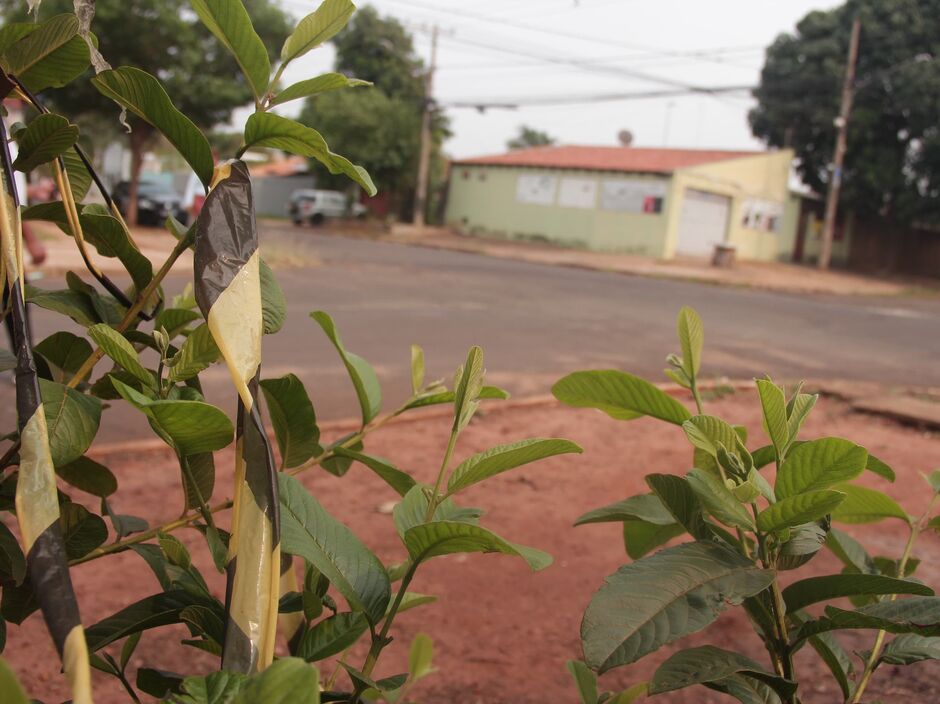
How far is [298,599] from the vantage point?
814 millimetres

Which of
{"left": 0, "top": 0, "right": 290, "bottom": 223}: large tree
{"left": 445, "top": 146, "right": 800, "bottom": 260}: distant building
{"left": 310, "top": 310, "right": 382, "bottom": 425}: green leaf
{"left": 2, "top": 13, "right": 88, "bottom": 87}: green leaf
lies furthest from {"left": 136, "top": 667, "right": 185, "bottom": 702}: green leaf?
{"left": 445, "top": 146, "right": 800, "bottom": 260}: distant building

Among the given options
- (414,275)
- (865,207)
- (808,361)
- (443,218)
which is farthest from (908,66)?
(808,361)

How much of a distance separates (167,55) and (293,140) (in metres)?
21.2

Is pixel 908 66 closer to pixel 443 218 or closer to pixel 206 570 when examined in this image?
pixel 443 218

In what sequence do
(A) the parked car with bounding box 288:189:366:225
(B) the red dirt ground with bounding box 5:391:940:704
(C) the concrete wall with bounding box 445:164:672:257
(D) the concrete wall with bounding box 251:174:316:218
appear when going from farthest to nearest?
(D) the concrete wall with bounding box 251:174:316:218 < (A) the parked car with bounding box 288:189:366:225 < (C) the concrete wall with bounding box 445:164:672:257 < (B) the red dirt ground with bounding box 5:391:940:704

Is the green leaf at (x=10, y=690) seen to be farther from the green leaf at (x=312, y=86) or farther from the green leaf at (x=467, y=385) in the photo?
the green leaf at (x=312, y=86)

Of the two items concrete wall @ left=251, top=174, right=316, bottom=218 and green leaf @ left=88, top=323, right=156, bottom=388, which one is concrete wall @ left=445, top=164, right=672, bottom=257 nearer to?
concrete wall @ left=251, top=174, right=316, bottom=218

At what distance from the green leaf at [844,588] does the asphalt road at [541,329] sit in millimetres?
3991

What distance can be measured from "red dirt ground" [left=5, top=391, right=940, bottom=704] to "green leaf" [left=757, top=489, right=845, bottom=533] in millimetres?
1595

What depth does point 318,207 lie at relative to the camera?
3136cm

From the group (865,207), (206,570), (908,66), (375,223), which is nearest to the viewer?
(206,570)

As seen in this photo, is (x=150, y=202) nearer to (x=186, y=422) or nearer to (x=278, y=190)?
(x=278, y=190)

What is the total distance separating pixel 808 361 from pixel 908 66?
22.2m

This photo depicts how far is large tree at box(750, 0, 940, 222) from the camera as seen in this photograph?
87.5ft
